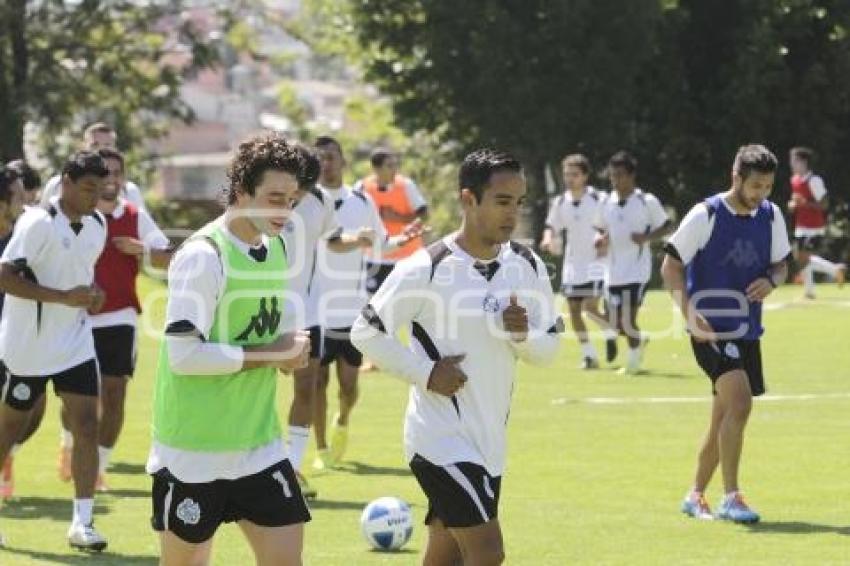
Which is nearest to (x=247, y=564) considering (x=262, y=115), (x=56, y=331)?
(x=56, y=331)

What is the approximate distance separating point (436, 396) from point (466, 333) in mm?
287

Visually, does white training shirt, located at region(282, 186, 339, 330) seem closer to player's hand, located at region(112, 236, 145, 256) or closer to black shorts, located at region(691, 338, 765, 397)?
player's hand, located at region(112, 236, 145, 256)

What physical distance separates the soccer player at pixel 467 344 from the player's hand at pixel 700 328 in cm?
386

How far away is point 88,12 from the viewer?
48.9 m

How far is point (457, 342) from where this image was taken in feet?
27.3

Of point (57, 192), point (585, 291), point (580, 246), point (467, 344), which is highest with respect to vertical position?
point (57, 192)

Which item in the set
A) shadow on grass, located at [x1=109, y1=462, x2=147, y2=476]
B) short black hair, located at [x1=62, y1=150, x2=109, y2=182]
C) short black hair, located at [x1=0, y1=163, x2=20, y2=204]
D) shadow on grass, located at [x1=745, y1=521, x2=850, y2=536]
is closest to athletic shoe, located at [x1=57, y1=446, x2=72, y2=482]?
shadow on grass, located at [x1=109, y1=462, x2=147, y2=476]

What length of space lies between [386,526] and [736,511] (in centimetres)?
224

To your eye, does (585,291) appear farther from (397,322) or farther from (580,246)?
(397,322)

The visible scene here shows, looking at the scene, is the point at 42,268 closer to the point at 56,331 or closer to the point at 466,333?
the point at 56,331

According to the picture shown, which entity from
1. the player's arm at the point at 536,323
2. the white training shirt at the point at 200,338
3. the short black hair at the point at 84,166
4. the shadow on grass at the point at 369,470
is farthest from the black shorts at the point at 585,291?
the white training shirt at the point at 200,338

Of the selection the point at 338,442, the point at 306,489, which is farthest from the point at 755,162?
the point at 338,442

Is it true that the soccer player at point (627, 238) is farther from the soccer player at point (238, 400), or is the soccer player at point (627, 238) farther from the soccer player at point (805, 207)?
the soccer player at point (238, 400)

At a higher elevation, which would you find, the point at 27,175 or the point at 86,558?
the point at 27,175
